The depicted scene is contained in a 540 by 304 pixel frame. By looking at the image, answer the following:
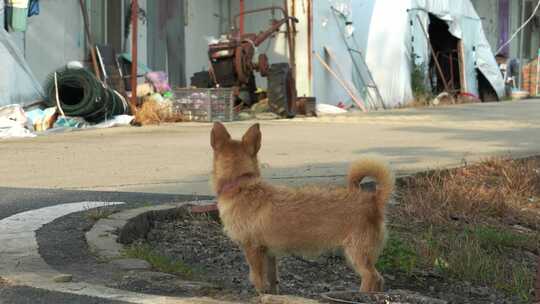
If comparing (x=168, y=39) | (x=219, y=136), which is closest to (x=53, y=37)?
(x=168, y=39)

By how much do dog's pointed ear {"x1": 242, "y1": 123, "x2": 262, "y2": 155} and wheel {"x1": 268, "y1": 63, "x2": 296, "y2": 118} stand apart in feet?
38.7

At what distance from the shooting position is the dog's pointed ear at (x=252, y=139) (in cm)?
371

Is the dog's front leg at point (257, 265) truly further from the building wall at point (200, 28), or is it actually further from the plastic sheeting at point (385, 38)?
the plastic sheeting at point (385, 38)

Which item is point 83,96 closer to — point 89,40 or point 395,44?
point 89,40

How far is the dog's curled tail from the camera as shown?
371 centimetres

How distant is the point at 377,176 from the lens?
3.74 metres

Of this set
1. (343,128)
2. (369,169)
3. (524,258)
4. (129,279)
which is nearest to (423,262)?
(524,258)

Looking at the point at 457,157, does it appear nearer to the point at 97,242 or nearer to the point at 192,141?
the point at 192,141

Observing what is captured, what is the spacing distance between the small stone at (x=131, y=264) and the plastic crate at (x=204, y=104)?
1014 cm

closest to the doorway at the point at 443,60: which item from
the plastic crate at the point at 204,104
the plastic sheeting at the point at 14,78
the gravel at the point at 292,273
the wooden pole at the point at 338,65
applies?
the wooden pole at the point at 338,65

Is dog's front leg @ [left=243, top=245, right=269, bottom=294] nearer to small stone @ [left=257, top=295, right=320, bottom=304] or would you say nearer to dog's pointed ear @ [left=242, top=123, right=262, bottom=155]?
small stone @ [left=257, top=295, right=320, bottom=304]

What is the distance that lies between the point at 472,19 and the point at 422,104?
16.9 feet

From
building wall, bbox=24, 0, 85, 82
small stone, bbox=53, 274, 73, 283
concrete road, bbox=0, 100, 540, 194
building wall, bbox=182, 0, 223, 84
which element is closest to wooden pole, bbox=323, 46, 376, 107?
building wall, bbox=182, 0, 223, 84

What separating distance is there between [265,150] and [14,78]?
4.69m
